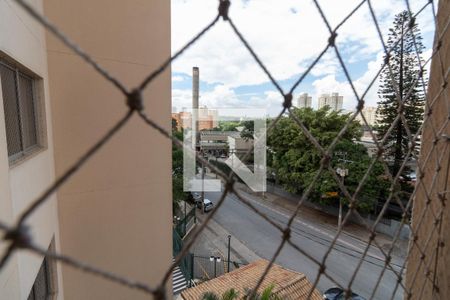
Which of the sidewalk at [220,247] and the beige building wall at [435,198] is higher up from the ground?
the beige building wall at [435,198]

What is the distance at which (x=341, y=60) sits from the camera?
0.56m

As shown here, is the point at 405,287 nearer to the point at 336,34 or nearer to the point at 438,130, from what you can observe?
the point at 438,130

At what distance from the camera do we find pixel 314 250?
5.89m

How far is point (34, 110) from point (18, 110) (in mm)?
315

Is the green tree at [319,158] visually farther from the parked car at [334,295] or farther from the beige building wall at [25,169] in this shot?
the beige building wall at [25,169]

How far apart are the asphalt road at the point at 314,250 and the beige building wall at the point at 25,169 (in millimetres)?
3299

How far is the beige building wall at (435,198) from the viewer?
651 mm

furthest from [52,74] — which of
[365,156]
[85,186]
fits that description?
[365,156]

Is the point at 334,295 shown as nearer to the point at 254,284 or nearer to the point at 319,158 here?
the point at 254,284

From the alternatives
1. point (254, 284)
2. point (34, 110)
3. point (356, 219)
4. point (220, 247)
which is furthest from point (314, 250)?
point (34, 110)

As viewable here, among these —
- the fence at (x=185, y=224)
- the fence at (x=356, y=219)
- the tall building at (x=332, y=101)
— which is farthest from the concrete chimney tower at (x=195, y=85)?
the fence at (x=356, y=219)

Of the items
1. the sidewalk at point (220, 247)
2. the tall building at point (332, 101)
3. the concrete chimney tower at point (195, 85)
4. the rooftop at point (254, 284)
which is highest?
the concrete chimney tower at point (195, 85)

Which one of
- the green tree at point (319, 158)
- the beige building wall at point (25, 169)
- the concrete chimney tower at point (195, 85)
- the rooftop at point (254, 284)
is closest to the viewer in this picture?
the beige building wall at point (25, 169)

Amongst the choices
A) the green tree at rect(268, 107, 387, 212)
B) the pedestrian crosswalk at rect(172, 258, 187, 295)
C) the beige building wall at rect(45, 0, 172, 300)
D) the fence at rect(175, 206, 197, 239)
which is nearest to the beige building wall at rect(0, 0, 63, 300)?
the beige building wall at rect(45, 0, 172, 300)
